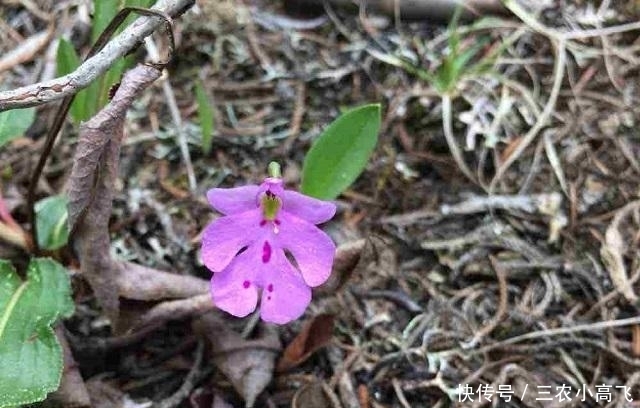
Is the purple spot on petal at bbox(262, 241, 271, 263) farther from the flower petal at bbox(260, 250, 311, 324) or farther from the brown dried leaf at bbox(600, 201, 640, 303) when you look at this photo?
the brown dried leaf at bbox(600, 201, 640, 303)

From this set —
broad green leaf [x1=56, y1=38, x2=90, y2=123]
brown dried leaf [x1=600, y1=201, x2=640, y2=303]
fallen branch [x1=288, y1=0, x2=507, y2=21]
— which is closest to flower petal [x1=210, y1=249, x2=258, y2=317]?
broad green leaf [x1=56, y1=38, x2=90, y2=123]

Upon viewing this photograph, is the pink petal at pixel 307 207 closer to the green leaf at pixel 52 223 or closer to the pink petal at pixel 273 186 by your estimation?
the pink petal at pixel 273 186

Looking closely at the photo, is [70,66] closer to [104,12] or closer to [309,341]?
[104,12]

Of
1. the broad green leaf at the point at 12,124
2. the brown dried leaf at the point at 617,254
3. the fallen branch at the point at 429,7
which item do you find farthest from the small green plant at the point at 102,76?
the brown dried leaf at the point at 617,254

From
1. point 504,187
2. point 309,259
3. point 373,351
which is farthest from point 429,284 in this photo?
point 309,259

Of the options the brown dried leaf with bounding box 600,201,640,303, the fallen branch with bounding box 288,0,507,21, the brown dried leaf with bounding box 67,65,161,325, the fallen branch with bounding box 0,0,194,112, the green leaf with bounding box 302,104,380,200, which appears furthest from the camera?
the fallen branch with bounding box 288,0,507,21
